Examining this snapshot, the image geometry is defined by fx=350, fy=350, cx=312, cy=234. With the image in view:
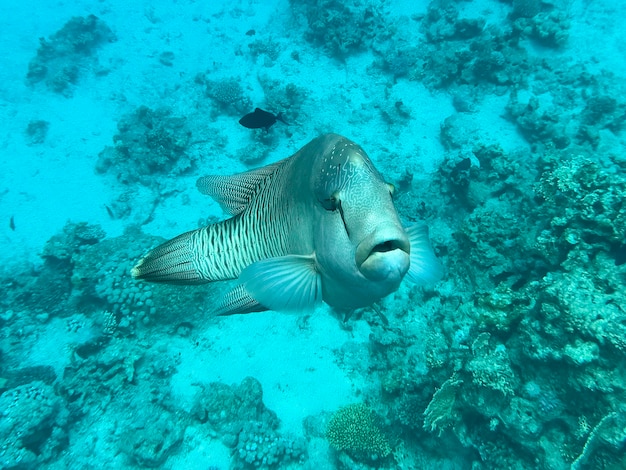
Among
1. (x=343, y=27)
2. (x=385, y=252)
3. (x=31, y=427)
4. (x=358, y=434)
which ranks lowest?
(x=31, y=427)

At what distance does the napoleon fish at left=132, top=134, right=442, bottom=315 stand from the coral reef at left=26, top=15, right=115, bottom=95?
19128 millimetres

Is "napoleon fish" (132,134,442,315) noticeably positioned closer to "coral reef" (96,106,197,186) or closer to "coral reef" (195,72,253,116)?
"coral reef" (96,106,197,186)

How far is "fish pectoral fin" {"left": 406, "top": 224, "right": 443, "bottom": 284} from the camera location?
2.50m

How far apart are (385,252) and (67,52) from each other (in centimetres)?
2411

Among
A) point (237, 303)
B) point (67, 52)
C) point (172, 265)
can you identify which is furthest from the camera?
point (67, 52)

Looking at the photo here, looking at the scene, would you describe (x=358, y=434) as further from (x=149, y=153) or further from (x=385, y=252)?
(x=149, y=153)

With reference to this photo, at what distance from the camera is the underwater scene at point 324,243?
2.94 meters

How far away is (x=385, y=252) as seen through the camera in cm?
171

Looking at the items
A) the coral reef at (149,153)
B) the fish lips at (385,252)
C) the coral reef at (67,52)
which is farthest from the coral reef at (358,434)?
the coral reef at (67,52)

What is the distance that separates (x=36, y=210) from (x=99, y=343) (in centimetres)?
711

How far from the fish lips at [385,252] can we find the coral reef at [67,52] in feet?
67.9

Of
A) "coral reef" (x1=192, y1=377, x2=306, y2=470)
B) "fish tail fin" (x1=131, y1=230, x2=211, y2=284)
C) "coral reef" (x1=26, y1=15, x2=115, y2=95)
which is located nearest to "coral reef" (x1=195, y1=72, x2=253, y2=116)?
"coral reef" (x1=26, y1=15, x2=115, y2=95)

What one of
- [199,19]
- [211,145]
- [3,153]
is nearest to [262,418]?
[211,145]

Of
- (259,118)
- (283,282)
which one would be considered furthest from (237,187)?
(259,118)
